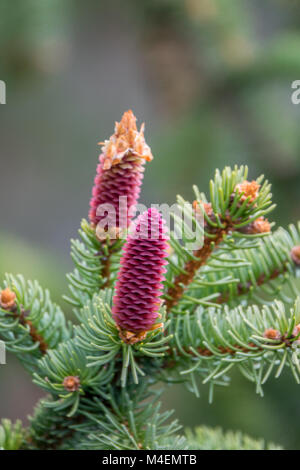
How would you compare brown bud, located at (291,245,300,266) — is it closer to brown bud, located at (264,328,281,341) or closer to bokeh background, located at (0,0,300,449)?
brown bud, located at (264,328,281,341)

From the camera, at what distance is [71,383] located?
45cm

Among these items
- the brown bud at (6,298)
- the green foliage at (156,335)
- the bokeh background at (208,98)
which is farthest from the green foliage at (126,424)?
the bokeh background at (208,98)

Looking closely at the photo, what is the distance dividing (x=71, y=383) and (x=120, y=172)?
180 mm

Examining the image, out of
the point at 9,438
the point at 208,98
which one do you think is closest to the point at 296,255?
the point at 9,438

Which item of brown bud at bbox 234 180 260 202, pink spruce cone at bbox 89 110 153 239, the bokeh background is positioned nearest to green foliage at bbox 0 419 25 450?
pink spruce cone at bbox 89 110 153 239

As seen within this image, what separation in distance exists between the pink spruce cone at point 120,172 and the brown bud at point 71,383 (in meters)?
0.12

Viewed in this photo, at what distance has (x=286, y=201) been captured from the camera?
51.3 inches

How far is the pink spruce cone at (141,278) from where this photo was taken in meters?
0.41

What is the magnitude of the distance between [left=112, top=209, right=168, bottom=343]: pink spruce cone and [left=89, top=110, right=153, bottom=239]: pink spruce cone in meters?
0.06

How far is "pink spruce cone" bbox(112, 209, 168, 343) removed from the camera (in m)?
0.41

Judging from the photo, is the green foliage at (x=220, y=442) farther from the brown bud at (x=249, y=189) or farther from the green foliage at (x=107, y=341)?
the brown bud at (x=249, y=189)

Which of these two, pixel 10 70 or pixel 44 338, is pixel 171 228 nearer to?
pixel 44 338
